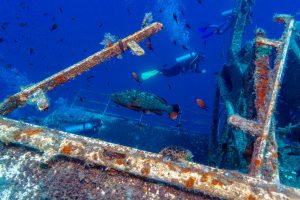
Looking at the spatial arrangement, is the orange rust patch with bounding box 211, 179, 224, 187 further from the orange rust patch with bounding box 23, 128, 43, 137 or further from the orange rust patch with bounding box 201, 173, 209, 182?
the orange rust patch with bounding box 23, 128, 43, 137

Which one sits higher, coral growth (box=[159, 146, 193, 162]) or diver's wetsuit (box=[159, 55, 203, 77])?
diver's wetsuit (box=[159, 55, 203, 77])

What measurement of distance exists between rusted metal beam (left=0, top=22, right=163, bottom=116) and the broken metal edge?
0.63 m

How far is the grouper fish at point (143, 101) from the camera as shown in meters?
3.51

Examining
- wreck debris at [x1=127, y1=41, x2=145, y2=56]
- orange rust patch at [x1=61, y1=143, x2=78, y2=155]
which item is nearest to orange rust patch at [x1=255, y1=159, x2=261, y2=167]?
orange rust patch at [x1=61, y1=143, x2=78, y2=155]

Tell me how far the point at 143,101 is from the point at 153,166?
1.89 m

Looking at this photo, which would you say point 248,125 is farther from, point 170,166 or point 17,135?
point 17,135

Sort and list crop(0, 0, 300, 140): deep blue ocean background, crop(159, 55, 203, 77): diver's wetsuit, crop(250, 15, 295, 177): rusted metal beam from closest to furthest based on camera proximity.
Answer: crop(250, 15, 295, 177): rusted metal beam < crop(159, 55, 203, 77): diver's wetsuit < crop(0, 0, 300, 140): deep blue ocean background

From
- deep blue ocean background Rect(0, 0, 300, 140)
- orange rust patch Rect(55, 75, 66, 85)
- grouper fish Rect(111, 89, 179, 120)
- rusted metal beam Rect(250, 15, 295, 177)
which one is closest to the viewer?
rusted metal beam Rect(250, 15, 295, 177)

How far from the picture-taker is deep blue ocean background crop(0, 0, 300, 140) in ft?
106

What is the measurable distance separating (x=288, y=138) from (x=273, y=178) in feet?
10.1

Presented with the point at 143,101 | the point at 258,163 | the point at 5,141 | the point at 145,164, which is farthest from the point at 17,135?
the point at 143,101

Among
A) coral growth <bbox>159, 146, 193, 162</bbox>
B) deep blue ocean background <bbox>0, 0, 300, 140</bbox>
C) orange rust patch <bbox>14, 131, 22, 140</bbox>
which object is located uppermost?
deep blue ocean background <bbox>0, 0, 300, 140</bbox>

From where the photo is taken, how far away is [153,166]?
1.66 metres

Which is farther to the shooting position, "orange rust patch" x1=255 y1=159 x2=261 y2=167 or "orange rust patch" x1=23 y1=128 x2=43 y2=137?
"orange rust patch" x1=23 y1=128 x2=43 y2=137
